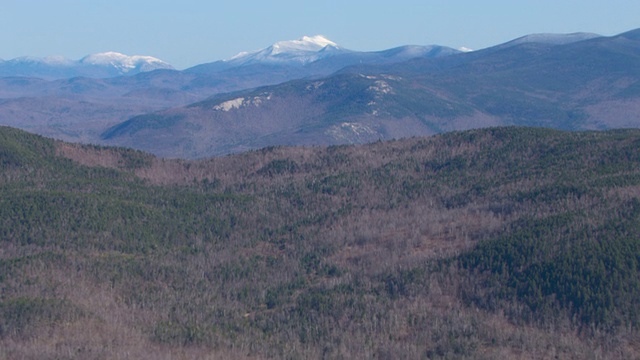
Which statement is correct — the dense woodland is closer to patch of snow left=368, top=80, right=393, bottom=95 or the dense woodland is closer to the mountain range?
the mountain range

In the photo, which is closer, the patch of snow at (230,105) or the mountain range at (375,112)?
the mountain range at (375,112)

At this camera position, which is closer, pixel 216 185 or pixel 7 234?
pixel 7 234

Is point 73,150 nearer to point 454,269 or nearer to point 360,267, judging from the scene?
point 360,267

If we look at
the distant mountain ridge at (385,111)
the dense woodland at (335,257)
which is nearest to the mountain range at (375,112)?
the distant mountain ridge at (385,111)

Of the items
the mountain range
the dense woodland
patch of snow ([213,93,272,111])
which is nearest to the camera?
the dense woodland

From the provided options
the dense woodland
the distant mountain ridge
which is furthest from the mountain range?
the dense woodland

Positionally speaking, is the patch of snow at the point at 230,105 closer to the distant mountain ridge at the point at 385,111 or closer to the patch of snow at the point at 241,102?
the patch of snow at the point at 241,102

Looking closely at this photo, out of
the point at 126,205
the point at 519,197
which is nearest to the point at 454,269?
the point at 519,197

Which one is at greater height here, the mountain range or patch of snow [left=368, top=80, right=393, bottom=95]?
patch of snow [left=368, top=80, right=393, bottom=95]
